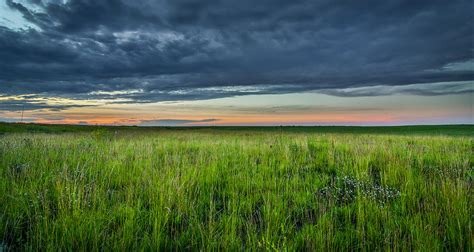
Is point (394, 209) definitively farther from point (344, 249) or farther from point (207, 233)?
point (207, 233)

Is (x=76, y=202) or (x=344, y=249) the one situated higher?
(x=76, y=202)

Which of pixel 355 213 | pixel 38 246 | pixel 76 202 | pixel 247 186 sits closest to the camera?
pixel 38 246

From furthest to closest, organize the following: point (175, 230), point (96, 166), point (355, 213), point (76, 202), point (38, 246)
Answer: point (96, 166) < point (355, 213) < point (76, 202) < point (175, 230) < point (38, 246)

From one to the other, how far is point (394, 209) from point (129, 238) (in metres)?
3.94

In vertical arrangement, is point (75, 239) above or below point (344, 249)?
above

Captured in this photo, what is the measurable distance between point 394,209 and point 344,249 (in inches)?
61.1

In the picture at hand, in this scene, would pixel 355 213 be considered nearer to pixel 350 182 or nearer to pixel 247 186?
pixel 350 182

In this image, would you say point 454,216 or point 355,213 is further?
point 355,213

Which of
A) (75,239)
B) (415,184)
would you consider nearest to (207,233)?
(75,239)

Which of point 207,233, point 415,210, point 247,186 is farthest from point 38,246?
point 415,210

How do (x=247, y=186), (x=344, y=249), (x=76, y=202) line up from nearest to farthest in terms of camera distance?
(x=344, y=249) → (x=76, y=202) → (x=247, y=186)

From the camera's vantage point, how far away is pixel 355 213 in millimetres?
4031

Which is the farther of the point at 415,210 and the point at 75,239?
the point at 415,210

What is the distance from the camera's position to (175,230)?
11.3 ft
